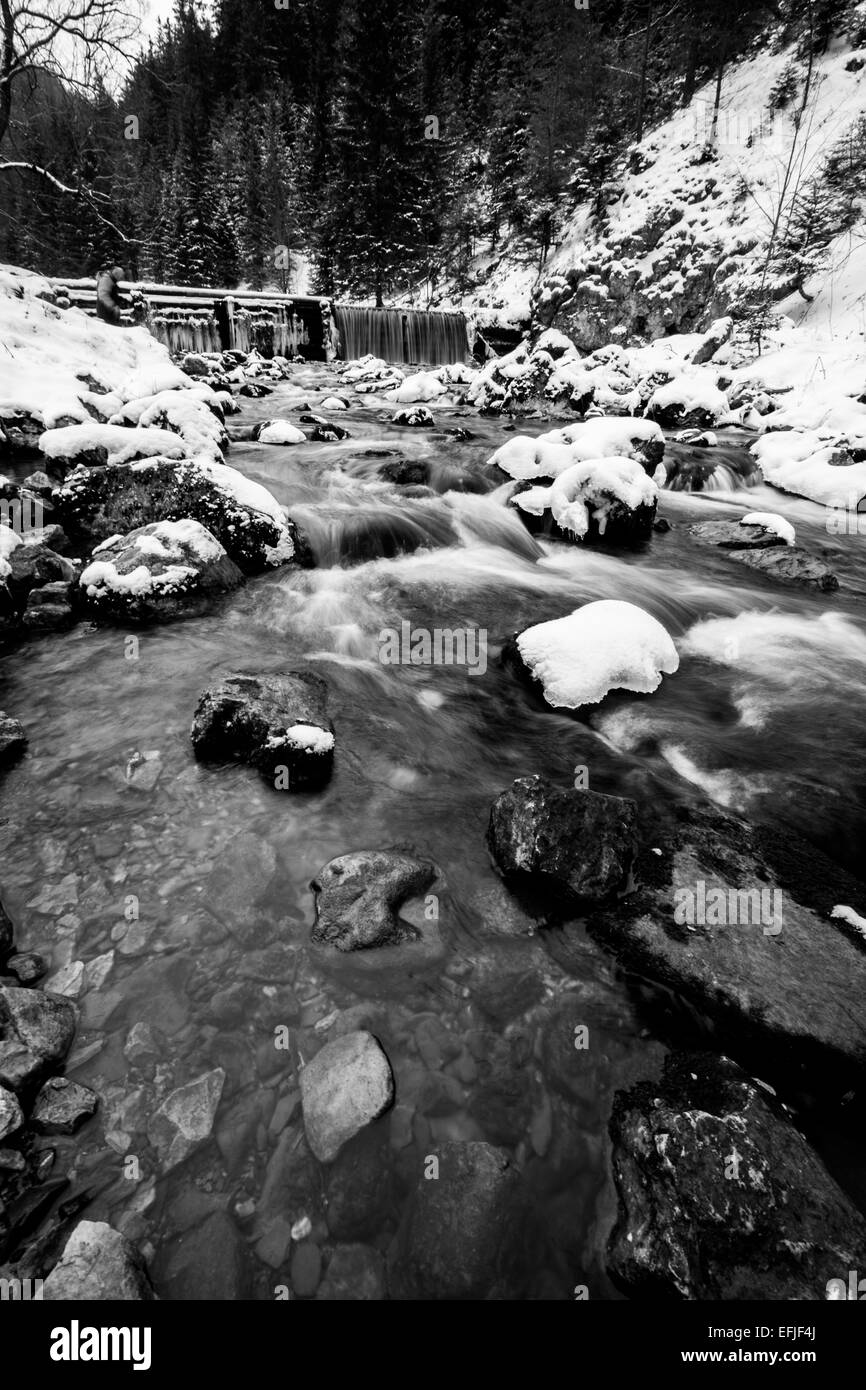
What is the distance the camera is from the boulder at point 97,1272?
1.65 metres

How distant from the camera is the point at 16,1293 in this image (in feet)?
5.41

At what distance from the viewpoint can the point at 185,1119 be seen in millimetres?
2162

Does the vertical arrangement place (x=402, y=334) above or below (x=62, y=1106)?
above

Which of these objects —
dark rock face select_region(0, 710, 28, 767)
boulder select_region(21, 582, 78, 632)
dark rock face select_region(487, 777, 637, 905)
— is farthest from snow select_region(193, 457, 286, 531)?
dark rock face select_region(487, 777, 637, 905)

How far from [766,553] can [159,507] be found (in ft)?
25.1

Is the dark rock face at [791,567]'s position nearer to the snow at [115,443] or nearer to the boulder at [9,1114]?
the snow at [115,443]

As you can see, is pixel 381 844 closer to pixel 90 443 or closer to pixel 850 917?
pixel 850 917

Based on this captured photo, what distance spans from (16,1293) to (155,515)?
6421 millimetres

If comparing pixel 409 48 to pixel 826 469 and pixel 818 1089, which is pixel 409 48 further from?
pixel 818 1089

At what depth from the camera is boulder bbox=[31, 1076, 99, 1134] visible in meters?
2.04

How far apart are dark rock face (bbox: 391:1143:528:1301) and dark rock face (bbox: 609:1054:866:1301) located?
0.33m

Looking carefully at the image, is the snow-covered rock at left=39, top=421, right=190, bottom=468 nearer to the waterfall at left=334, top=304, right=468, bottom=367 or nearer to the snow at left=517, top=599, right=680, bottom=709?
the snow at left=517, top=599, right=680, bottom=709

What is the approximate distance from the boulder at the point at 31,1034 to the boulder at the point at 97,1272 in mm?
568

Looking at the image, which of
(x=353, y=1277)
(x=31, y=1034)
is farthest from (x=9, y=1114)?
(x=353, y=1277)
